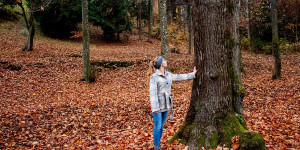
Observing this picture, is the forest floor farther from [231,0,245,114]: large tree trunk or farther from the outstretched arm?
[231,0,245,114]: large tree trunk

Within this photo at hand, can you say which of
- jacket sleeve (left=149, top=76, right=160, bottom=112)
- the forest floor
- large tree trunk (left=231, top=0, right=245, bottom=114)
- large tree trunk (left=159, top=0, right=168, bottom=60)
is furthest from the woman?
large tree trunk (left=159, top=0, right=168, bottom=60)

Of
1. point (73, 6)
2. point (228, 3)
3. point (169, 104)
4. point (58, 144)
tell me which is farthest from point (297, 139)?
point (73, 6)

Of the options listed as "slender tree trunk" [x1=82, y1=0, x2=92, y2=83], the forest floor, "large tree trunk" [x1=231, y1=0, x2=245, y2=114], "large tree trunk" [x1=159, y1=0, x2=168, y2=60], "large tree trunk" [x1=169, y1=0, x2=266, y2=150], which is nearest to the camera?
"large tree trunk" [x1=169, y1=0, x2=266, y2=150]

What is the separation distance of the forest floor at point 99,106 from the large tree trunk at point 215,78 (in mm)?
709

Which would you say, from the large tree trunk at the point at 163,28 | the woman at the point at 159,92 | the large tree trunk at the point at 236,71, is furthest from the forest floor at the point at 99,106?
the large tree trunk at the point at 163,28

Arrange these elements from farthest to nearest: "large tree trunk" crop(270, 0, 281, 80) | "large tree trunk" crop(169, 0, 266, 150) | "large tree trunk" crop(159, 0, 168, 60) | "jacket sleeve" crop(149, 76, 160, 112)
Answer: "large tree trunk" crop(270, 0, 281, 80) < "large tree trunk" crop(159, 0, 168, 60) < "jacket sleeve" crop(149, 76, 160, 112) < "large tree trunk" crop(169, 0, 266, 150)

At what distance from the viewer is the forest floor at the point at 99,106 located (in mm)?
6125

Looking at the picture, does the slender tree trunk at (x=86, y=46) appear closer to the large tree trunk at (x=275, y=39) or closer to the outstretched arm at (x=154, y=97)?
the outstretched arm at (x=154, y=97)

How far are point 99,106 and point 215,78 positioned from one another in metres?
6.09

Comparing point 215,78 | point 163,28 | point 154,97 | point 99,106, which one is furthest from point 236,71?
point 163,28

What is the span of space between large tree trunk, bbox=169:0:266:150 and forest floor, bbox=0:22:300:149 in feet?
2.33

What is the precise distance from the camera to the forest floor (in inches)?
241

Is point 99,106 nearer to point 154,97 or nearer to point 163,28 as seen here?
point 154,97

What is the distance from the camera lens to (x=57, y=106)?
9281 millimetres
